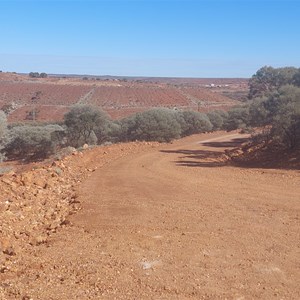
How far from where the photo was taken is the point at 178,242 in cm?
882

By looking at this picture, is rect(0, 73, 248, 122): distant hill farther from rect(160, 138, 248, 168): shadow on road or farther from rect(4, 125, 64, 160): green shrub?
rect(160, 138, 248, 168): shadow on road

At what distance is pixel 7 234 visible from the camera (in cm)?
926

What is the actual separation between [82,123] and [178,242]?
91.1ft

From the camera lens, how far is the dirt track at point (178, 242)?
6820 millimetres

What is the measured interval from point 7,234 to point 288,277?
5.52 metres

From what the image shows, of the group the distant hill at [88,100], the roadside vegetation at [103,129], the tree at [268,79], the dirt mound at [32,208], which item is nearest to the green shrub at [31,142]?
the roadside vegetation at [103,129]

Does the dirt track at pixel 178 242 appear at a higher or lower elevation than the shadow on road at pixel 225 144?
higher

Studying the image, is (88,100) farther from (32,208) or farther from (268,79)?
(32,208)

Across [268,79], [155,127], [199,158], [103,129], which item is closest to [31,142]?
[103,129]

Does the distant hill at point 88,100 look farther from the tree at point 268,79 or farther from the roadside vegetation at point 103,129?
the roadside vegetation at point 103,129

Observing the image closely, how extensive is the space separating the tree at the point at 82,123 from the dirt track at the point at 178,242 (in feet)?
67.0

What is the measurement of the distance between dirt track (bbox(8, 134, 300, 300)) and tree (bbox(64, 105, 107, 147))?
20.4 meters

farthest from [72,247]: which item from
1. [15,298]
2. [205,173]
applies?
[205,173]

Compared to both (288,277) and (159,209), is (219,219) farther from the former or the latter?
(288,277)
